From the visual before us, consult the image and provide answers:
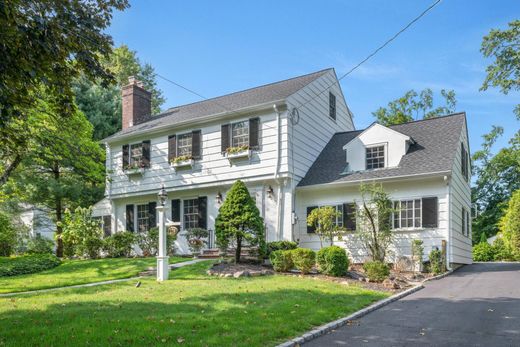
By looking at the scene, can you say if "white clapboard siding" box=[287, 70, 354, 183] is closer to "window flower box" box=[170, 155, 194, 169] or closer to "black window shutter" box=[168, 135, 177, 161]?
"window flower box" box=[170, 155, 194, 169]

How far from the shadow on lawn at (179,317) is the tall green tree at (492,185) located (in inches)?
1109

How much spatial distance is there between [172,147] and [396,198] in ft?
31.3

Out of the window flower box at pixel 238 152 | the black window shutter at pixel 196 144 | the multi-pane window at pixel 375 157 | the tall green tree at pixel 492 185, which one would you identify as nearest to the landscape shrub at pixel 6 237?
the black window shutter at pixel 196 144

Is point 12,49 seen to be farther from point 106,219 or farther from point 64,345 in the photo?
point 106,219

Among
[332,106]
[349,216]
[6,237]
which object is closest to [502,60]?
[332,106]

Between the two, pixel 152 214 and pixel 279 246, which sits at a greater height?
pixel 152 214

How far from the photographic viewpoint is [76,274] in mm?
13992

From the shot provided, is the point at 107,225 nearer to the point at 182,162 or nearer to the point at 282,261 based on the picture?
the point at 182,162

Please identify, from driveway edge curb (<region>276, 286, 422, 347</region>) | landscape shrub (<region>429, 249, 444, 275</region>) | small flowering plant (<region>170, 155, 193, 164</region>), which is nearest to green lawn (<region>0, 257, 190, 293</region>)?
small flowering plant (<region>170, 155, 193, 164</region>)

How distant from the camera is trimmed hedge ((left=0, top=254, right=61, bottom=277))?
579 inches

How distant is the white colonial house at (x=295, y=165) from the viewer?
49.6ft

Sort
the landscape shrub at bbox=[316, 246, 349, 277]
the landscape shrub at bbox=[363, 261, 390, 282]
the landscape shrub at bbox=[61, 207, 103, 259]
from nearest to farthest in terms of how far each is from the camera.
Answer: the landscape shrub at bbox=[363, 261, 390, 282], the landscape shrub at bbox=[316, 246, 349, 277], the landscape shrub at bbox=[61, 207, 103, 259]

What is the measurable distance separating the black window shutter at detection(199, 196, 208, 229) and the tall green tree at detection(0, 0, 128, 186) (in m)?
10.8

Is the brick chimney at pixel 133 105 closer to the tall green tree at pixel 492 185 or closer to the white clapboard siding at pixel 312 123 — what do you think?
the white clapboard siding at pixel 312 123
